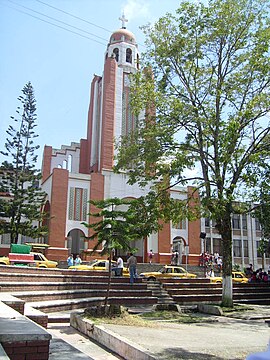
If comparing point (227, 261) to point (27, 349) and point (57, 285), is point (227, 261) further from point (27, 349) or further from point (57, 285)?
point (27, 349)

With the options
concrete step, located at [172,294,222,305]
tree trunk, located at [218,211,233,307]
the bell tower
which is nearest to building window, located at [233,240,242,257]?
the bell tower

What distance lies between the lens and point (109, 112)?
106 feet

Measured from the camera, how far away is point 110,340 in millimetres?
6457

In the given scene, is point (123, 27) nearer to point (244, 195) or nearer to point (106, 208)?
point (244, 195)

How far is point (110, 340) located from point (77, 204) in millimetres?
23476

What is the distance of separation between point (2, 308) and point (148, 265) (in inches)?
912

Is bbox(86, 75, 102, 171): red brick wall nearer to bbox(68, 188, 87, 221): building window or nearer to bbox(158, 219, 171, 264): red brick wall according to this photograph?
bbox(68, 188, 87, 221): building window

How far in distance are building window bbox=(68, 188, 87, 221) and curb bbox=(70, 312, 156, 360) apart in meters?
20.8

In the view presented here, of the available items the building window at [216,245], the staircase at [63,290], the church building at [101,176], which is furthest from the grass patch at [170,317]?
the building window at [216,245]

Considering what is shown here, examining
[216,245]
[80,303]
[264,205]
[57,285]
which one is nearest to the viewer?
[80,303]

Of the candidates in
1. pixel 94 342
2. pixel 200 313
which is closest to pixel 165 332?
pixel 94 342

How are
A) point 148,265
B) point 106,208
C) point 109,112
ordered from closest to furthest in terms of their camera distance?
1. point 106,208
2. point 148,265
3. point 109,112

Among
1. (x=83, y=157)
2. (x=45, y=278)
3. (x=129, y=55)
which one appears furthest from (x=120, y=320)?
(x=129, y=55)

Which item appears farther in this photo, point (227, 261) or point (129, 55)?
point (129, 55)
